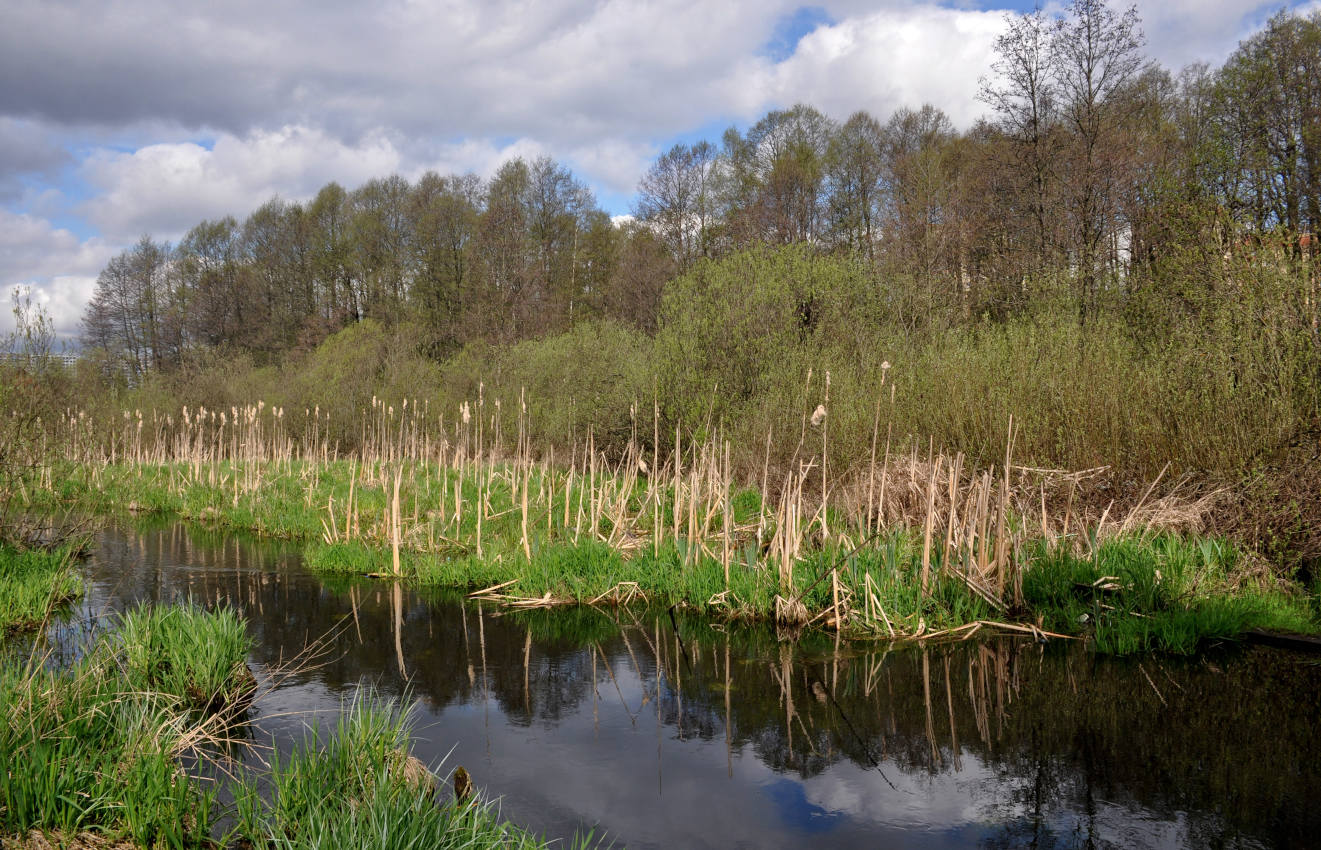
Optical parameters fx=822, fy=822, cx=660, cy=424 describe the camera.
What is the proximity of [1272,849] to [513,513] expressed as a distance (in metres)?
8.91

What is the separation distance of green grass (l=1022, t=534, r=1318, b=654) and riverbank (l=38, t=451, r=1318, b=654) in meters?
0.01

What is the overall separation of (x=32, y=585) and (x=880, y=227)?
2388cm

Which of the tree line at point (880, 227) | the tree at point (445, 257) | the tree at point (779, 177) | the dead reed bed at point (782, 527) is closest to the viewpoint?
the dead reed bed at point (782, 527)

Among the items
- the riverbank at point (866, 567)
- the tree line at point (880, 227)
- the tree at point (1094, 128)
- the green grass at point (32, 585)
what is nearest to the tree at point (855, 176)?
the tree line at point (880, 227)

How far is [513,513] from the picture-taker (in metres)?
11.2

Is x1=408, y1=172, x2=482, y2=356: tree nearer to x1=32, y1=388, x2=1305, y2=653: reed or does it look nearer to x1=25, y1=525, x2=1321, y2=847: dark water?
x1=32, y1=388, x2=1305, y2=653: reed

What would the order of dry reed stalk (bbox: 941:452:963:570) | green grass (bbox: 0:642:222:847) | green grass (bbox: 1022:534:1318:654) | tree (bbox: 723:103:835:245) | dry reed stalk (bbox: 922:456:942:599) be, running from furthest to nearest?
1. tree (bbox: 723:103:835:245)
2. dry reed stalk (bbox: 941:452:963:570)
3. dry reed stalk (bbox: 922:456:942:599)
4. green grass (bbox: 1022:534:1318:654)
5. green grass (bbox: 0:642:222:847)

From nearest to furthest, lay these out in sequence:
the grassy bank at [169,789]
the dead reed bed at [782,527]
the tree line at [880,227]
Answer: the grassy bank at [169,789]
the dead reed bed at [782,527]
the tree line at [880,227]

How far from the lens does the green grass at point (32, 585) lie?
7203 millimetres

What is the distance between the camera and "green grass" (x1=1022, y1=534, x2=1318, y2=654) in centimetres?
655

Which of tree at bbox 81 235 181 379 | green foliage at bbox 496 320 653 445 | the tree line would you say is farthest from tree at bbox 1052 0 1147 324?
tree at bbox 81 235 181 379

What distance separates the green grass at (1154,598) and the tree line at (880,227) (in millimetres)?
2494

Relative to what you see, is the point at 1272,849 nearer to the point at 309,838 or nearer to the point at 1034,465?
the point at 309,838

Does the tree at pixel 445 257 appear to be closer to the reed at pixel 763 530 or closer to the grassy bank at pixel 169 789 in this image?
the reed at pixel 763 530
